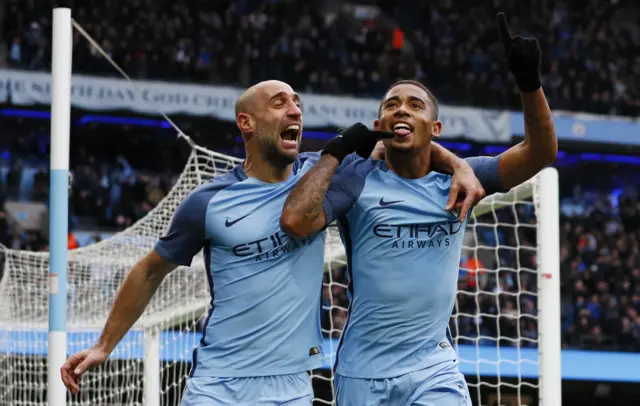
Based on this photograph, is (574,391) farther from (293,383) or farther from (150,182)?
(150,182)

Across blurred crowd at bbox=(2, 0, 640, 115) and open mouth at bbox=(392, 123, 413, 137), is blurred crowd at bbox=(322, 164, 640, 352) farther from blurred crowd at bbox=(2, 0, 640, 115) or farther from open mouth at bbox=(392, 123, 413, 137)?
open mouth at bbox=(392, 123, 413, 137)

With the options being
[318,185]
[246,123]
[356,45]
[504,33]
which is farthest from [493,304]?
[504,33]

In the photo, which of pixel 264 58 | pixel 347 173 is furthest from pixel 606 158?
pixel 347 173

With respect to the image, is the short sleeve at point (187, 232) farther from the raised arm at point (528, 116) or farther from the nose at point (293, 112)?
the raised arm at point (528, 116)

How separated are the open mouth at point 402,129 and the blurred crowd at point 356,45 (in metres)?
17.3

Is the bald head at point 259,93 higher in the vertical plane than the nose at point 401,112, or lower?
higher

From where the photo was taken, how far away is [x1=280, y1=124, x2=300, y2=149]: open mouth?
13.7 ft

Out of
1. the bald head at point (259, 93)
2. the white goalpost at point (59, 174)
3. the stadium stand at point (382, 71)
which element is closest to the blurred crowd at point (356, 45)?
the stadium stand at point (382, 71)

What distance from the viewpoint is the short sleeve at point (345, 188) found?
405 centimetres

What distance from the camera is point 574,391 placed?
1230 centimetres

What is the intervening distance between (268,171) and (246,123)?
220 millimetres

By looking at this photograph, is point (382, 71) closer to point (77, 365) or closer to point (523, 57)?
point (77, 365)

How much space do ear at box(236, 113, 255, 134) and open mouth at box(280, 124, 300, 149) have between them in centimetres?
14

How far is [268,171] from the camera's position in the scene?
4.24 m
